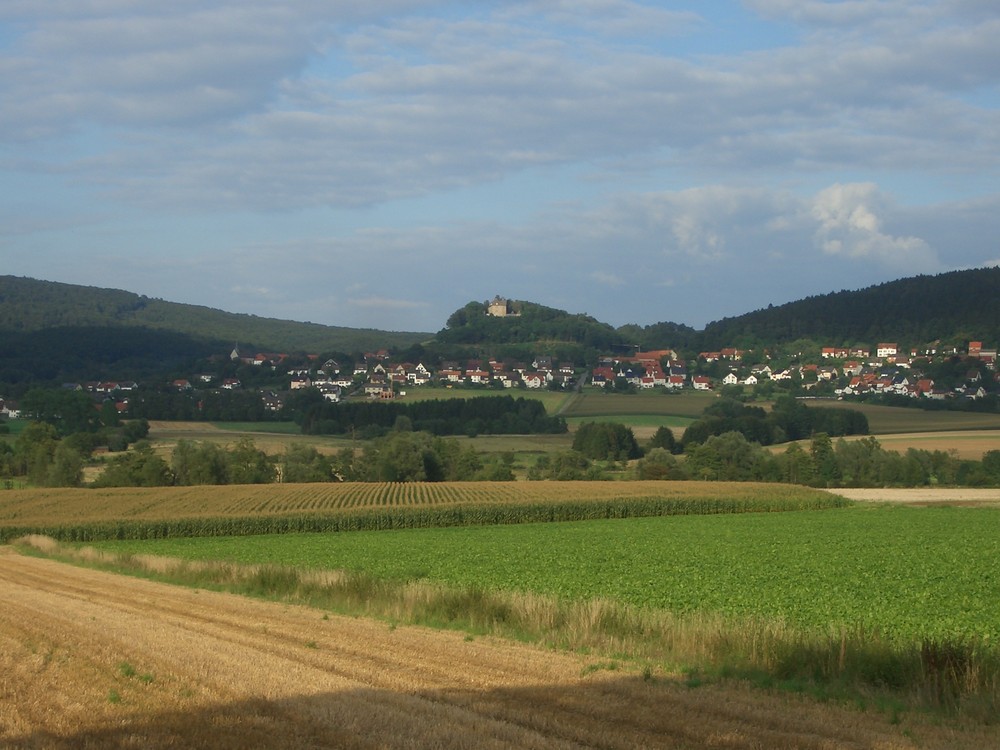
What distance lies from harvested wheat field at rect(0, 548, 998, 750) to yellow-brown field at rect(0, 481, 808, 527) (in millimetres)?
37323

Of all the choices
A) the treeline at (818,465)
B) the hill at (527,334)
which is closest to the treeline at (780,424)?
the treeline at (818,465)

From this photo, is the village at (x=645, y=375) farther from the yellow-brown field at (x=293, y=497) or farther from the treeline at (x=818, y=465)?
the yellow-brown field at (x=293, y=497)

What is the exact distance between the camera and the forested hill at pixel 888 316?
145375 millimetres

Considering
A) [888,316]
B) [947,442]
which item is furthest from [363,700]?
[888,316]

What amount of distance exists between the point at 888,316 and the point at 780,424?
238 feet

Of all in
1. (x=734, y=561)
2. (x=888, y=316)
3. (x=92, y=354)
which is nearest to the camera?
(x=734, y=561)

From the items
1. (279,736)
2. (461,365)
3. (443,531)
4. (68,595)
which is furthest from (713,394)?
(279,736)

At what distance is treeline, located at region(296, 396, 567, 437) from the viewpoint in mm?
105812

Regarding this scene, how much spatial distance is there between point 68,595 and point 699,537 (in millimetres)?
22243

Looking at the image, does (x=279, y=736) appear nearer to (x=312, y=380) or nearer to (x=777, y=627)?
(x=777, y=627)

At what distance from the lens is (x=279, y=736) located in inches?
355

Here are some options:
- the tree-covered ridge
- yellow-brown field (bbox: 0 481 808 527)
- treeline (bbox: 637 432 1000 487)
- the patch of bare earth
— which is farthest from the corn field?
the tree-covered ridge

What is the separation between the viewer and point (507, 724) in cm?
942

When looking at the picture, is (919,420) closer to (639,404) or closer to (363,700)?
(639,404)
